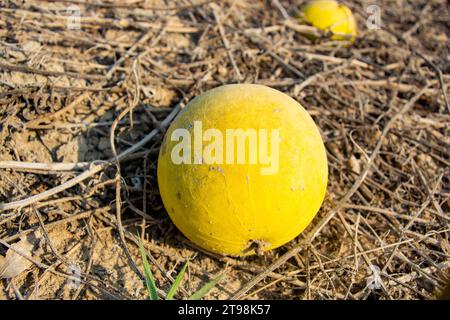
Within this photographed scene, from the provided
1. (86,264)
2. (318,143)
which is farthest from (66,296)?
(318,143)

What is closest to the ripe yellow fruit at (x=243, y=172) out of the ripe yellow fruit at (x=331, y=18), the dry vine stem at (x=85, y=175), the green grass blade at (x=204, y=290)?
the green grass blade at (x=204, y=290)

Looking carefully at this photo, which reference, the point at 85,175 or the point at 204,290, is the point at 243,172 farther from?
the point at 85,175

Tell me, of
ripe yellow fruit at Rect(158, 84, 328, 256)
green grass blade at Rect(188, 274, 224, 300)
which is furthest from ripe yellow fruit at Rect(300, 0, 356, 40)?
green grass blade at Rect(188, 274, 224, 300)

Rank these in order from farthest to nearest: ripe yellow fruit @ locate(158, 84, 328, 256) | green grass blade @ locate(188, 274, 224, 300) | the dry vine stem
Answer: the dry vine stem → ripe yellow fruit @ locate(158, 84, 328, 256) → green grass blade @ locate(188, 274, 224, 300)

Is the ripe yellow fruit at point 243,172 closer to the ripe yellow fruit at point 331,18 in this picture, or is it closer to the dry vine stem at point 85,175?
the dry vine stem at point 85,175

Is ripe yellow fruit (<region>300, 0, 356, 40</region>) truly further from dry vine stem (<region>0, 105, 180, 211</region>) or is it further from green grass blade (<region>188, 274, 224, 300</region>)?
green grass blade (<region>188, 274, 224, 300</region>)
